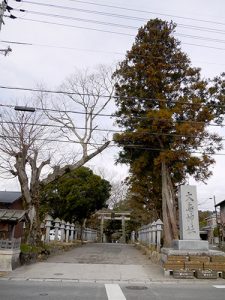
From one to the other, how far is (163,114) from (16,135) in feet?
23.9

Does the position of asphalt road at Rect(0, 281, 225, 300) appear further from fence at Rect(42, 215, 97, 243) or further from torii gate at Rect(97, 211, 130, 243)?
torii gate at Rect(97, 211, 130, 243)

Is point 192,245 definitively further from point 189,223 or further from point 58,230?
point 58,230

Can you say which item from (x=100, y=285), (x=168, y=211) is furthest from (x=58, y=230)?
(x=100, y=285)

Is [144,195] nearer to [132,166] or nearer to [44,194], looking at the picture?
[132,166]

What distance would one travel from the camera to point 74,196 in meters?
27.3

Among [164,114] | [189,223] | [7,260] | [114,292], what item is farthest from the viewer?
[164,114]

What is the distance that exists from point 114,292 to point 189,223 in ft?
16.8

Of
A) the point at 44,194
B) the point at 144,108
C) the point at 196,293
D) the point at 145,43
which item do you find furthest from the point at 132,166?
the point at 44,194

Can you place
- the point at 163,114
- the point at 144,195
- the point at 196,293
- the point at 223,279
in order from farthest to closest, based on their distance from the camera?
the point at 144,195, the point at 163,114, the point at 223,279, the point at 196,293

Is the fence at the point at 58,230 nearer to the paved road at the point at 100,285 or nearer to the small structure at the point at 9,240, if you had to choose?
the small structure at the point at 9,240

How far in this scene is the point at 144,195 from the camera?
24156 mm

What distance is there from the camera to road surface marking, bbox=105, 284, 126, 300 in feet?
23.5

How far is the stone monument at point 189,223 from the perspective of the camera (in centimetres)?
1134

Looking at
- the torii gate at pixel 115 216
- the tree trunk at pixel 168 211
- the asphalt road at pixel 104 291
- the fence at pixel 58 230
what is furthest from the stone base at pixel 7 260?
the torii gate at pixel 115 216
